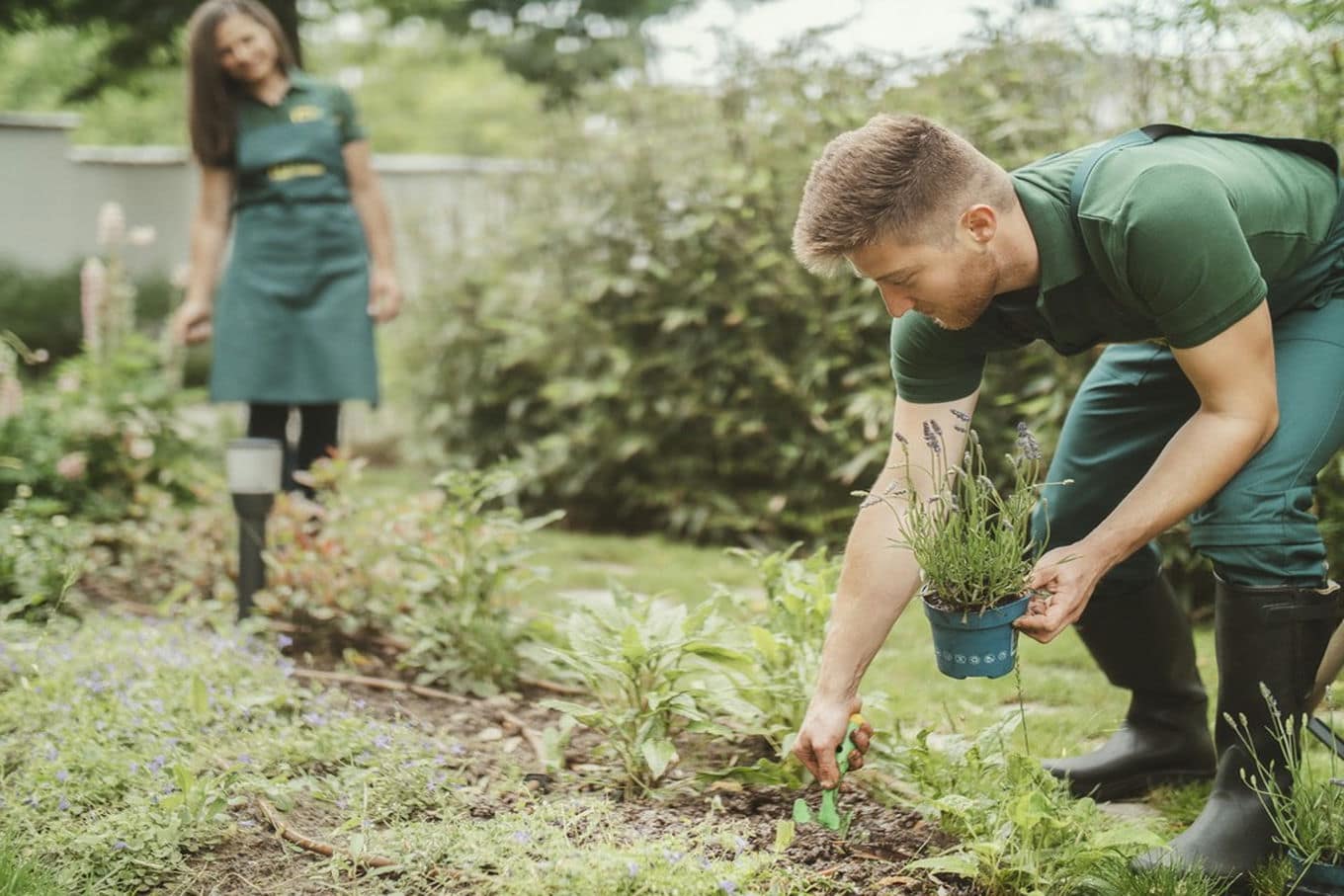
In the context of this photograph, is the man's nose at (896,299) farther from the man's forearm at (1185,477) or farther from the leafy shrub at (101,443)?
the leafy shrub at (101,443)

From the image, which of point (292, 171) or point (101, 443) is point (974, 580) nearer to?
point (292, 171)

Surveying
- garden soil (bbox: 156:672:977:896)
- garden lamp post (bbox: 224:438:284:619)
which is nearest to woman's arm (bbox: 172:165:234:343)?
garden lamp post (bbox: 224:438:284:619)

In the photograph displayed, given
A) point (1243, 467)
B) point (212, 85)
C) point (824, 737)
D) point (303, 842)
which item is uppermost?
point (212, 85)

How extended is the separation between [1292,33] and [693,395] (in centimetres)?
246

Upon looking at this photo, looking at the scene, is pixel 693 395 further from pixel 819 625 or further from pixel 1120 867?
pixel 1120 867

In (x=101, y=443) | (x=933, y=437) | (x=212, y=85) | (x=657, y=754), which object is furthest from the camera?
(x=101, y=443)

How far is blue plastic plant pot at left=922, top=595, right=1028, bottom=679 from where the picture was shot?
1.93 m

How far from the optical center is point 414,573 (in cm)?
336

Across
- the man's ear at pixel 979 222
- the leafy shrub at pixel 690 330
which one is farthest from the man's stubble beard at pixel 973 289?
the leafy shrub at pixel 690 330

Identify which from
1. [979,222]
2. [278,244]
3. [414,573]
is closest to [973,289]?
[979,222]

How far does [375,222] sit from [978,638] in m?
2.95

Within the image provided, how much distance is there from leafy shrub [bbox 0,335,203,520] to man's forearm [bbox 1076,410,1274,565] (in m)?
3.32

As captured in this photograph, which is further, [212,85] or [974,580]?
[212,85]

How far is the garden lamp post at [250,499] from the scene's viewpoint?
3.53m
